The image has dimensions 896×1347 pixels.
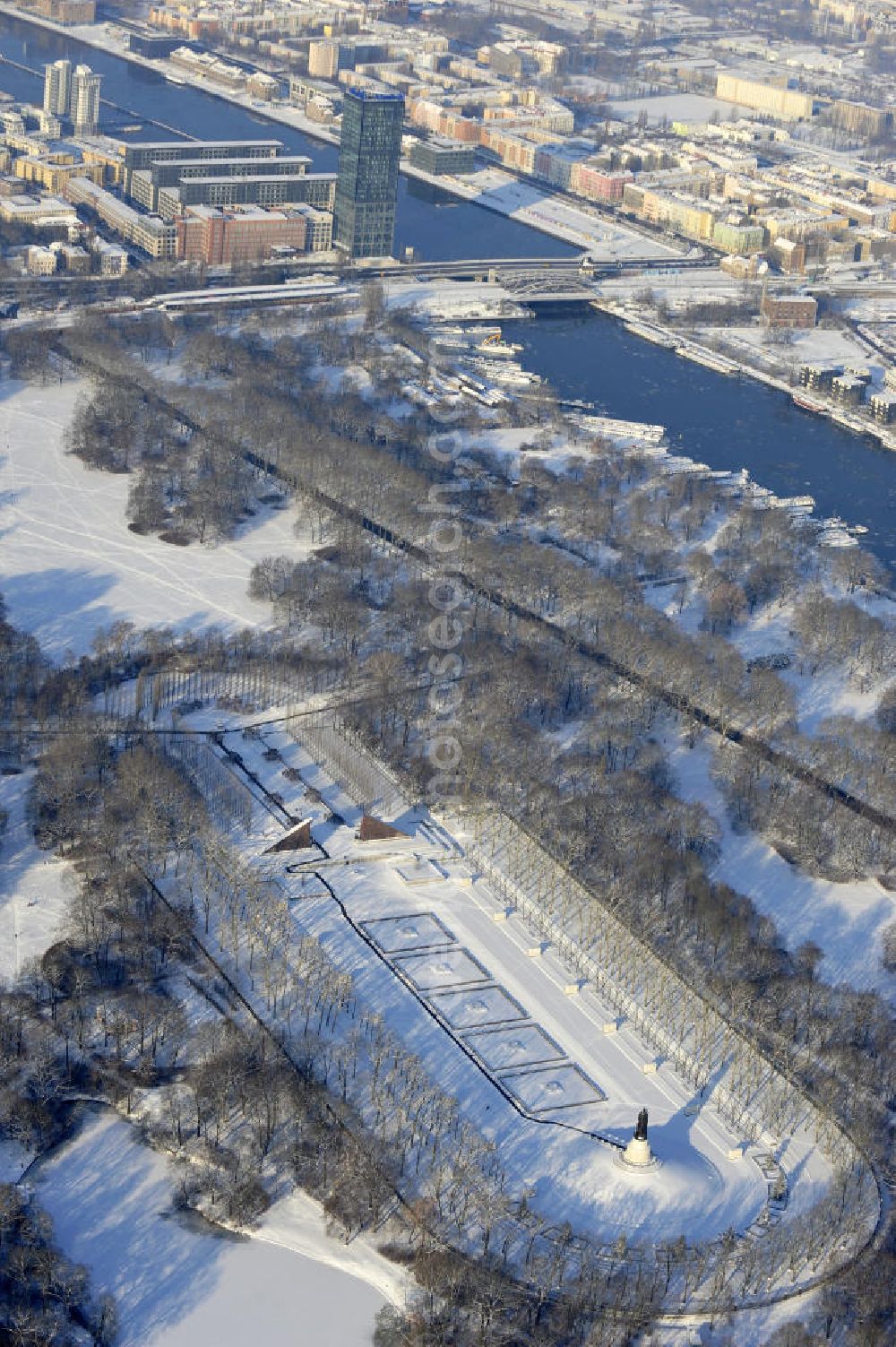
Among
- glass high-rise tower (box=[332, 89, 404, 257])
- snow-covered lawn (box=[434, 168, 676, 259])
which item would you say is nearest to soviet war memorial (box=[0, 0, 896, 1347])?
glass high-rise tower (box=[332, 89, 404, 257])

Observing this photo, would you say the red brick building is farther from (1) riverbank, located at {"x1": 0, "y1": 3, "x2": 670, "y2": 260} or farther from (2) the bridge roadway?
(1) riverbank, located at {"x1": 0, "y1": 3, "x2": 670, "y2": 260}

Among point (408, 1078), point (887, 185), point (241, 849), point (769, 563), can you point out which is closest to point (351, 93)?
point (887, 185)

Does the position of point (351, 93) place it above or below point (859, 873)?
above

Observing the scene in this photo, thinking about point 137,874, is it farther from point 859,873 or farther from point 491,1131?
point 859,873

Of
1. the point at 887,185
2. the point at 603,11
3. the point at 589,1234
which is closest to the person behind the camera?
the point at 589,1234

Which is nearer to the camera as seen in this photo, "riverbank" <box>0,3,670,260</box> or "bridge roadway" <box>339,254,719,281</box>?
"bridge roadway" <box>339,254,719,281</box>

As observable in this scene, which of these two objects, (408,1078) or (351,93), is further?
(351,93)

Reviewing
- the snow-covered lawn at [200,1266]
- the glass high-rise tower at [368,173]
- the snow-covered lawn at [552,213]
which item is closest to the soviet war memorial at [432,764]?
the snow-covered lawn at [200,1266]
